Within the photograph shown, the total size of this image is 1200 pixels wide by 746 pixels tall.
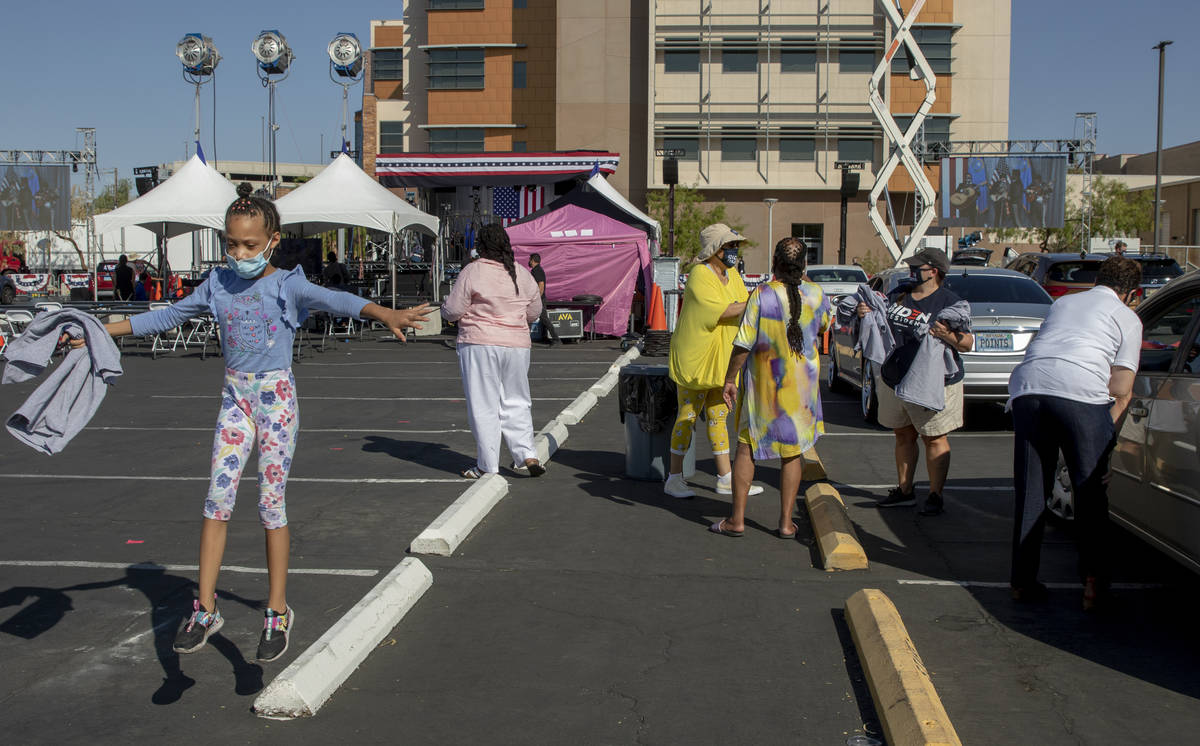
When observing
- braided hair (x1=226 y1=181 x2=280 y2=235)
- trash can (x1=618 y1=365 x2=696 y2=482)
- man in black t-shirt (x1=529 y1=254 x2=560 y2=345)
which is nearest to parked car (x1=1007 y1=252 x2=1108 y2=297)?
man in black t-shirt (x1=529 y1=254 x2=560 y2=345)

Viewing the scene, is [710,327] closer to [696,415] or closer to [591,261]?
[696,415]

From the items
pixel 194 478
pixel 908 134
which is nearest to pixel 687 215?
pixel 908 134

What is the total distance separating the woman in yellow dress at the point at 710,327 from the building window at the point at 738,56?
51449mm

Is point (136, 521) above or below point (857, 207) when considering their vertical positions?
below

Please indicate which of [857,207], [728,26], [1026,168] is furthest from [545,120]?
[1026,168]

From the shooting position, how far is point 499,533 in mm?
7500

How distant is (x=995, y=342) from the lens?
11531mm

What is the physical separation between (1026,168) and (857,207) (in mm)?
12741

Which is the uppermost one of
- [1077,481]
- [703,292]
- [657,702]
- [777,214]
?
[777,214]

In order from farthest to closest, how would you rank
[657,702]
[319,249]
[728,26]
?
1. [728,26]
2. [319,249]
3. [657,702]

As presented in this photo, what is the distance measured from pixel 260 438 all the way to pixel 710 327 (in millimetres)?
3950

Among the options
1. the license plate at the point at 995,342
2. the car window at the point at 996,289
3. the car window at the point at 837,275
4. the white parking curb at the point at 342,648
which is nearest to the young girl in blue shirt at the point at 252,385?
the white parking curb at the point at 342,648

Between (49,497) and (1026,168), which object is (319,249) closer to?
(49,497)

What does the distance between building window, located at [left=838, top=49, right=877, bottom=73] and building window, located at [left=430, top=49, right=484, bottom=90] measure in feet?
64.0
